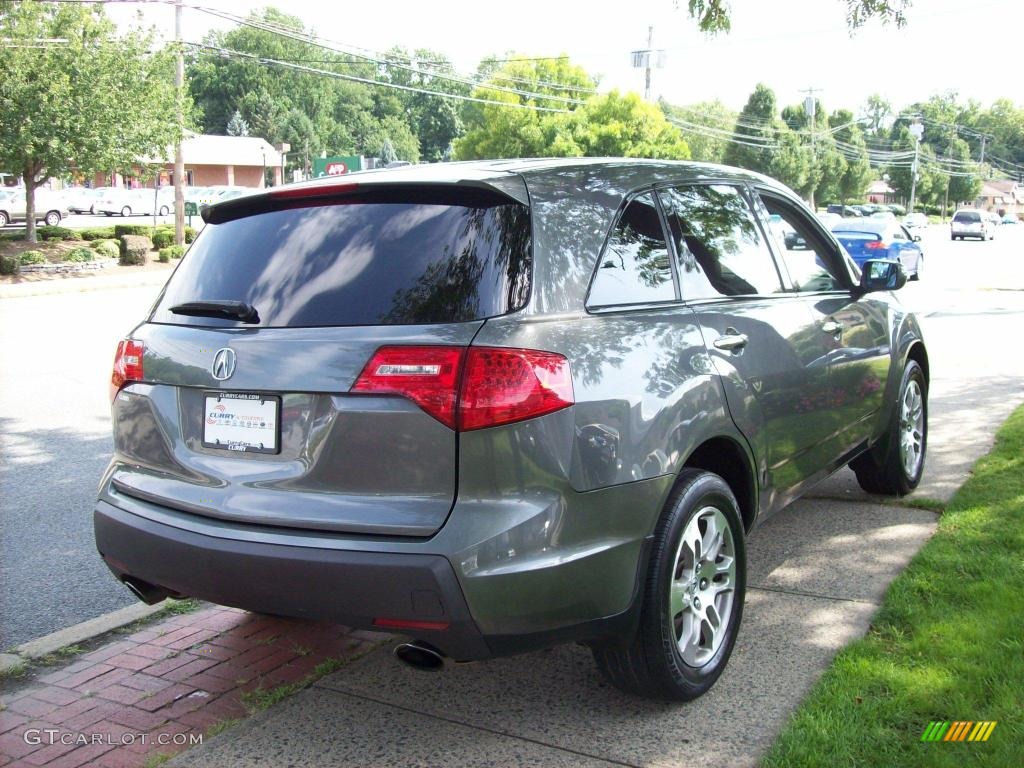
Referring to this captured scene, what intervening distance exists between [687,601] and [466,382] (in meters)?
1.22

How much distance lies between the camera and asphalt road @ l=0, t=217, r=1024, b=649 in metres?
4.84

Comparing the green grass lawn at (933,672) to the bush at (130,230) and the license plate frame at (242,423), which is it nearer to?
the license plate frame at (242,423)

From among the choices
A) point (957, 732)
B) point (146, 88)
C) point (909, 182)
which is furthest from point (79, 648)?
point (909, 182)

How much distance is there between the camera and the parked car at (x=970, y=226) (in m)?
53.4

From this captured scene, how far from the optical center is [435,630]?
2857 mm

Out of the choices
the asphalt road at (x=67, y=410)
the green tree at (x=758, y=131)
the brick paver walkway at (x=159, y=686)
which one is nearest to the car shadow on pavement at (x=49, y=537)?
the asphalt road at (x=67, y=410)

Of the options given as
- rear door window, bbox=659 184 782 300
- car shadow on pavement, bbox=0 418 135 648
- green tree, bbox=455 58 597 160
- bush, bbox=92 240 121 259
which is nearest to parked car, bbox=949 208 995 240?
green tree, bbox=455 58 597 160

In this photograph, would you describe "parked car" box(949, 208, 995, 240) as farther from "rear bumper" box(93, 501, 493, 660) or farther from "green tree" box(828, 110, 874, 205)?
"rear bumper" box(93, 501, 493, 660)

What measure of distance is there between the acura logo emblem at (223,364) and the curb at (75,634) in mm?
1683

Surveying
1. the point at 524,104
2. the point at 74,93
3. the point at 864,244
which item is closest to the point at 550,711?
the point at 864,244

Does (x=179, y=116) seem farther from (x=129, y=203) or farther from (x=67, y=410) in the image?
(x=129, y=203)

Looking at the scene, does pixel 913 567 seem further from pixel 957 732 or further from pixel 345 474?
pixel 345 474

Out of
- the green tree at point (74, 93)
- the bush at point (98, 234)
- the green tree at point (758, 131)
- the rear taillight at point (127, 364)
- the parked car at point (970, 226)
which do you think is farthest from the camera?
the green tree at point (758, 131)

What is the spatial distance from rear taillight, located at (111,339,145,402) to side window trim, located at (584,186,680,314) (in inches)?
61.2
